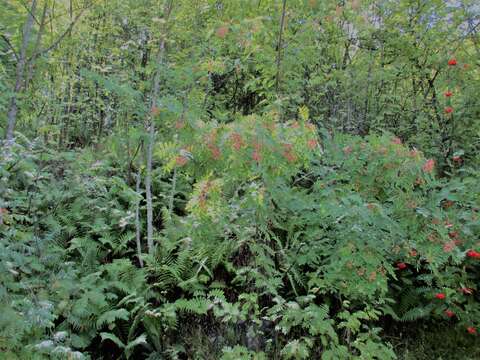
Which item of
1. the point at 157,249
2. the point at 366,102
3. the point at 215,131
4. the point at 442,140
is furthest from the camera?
the point at 366,102

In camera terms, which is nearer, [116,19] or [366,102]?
[366,102]

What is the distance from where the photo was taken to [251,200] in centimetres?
325

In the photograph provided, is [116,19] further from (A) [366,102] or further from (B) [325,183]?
(B) [325,183]

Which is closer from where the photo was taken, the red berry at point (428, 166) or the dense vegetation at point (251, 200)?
the red berry at point (428, 166)

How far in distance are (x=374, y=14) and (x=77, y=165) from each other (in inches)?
211

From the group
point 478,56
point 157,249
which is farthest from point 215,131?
point 478,56

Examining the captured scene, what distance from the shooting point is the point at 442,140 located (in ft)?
20.8

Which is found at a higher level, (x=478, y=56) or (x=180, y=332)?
(x=478, y=56)

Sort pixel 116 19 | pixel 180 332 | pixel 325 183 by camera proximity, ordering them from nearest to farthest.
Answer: pixel 325 183
pixel 180 332
pixel 116 19

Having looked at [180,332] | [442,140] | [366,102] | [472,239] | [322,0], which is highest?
[322,0]

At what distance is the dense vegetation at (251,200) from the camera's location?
3355mm

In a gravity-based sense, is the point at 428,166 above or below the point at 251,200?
above

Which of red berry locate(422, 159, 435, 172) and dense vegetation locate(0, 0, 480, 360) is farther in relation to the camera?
dense vegetation locate(0, 0, 480, 360)

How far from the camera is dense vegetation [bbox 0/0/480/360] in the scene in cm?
336
